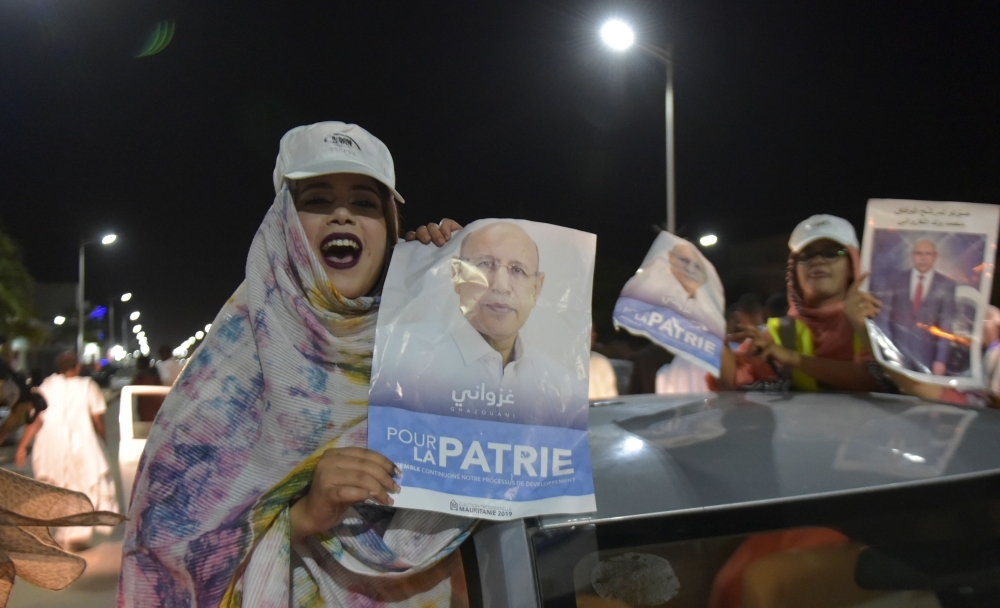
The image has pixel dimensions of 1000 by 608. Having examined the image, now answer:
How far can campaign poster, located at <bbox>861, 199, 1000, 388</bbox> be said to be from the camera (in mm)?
1998

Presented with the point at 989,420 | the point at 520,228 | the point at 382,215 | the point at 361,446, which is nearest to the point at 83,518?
the point at 361,446

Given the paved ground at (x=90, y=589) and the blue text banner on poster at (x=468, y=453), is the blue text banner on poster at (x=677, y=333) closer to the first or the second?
the blue text banner on poster at (x=468, y=453)

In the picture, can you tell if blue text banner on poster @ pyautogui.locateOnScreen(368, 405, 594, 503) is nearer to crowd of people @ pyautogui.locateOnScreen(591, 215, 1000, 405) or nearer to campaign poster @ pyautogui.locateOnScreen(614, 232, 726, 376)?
campaign poster @ pyautogui.locateOnScreen(614, 232, 726, 376)

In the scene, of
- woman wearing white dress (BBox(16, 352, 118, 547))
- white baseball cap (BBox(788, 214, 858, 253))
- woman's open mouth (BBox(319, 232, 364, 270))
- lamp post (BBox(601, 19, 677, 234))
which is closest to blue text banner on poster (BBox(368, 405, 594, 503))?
woman's open mouth (BBox(319, 232, 364, 270))

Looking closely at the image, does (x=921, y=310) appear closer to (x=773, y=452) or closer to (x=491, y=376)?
(x=773, y=452)

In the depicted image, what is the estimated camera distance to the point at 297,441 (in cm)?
136

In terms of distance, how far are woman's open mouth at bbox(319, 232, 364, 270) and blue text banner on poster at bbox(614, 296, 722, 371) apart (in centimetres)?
82

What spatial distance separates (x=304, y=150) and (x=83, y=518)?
34.3 inches

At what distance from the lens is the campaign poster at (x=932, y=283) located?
6.56ft

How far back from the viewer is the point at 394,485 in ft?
4.07

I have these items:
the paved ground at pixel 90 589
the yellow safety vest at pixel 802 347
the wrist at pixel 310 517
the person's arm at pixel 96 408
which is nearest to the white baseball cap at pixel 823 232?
the yellow safety vest at pixel 802 347

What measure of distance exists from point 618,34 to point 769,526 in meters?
8.56

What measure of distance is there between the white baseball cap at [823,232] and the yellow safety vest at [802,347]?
0.29m

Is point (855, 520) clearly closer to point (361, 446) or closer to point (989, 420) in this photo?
point (989, 420)
